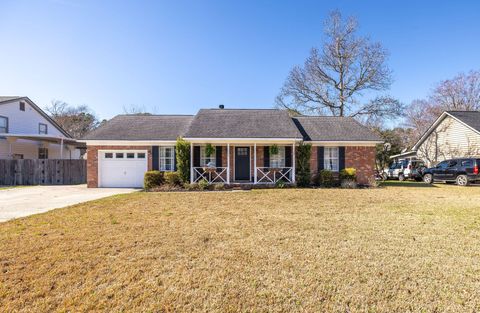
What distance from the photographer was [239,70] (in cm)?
1952

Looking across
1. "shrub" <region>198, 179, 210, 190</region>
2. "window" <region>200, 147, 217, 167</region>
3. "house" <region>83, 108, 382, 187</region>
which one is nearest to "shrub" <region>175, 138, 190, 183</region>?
"house" <region>83, 108, 382, 187</region>

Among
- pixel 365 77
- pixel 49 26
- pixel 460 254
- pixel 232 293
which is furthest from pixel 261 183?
pixel 365 77

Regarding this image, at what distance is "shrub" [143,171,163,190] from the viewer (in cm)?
1291

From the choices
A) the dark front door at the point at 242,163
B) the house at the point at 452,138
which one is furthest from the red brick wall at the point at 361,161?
the house at the point at 452,138

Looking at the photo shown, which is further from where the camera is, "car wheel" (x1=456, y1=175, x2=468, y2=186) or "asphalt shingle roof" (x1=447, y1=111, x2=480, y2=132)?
"asphalt shingle roof" (x1=447, y1=111, x2=480, y2=132)

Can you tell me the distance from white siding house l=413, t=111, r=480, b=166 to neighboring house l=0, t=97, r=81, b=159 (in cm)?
3156

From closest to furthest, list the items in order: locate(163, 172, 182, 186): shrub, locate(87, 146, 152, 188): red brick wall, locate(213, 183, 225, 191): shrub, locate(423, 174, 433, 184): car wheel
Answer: locate(213, 183, 225, 191): shrub
locate(163, 172, 182, 186): shrub
locate(87, 146, 152, 188): red brick wall
locate(423, 174, 433, 184): car wheel

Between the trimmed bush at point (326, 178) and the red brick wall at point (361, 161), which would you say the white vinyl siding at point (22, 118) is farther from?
the red brick wall at point (361, 161)

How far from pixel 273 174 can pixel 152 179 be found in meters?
6.92

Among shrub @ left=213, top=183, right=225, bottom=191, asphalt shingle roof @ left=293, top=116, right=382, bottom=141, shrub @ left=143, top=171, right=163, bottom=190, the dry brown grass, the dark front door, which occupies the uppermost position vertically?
asphalt shingle roof @ left=293, top=116, right=382, bottom=141

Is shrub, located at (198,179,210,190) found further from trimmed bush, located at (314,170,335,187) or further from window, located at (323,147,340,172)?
window, located at (323,147,340,172)

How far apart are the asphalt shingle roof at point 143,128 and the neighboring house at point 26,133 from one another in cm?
594

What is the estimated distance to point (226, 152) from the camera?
1434 cm

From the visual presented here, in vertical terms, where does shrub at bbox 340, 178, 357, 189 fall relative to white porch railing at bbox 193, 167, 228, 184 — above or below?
below
